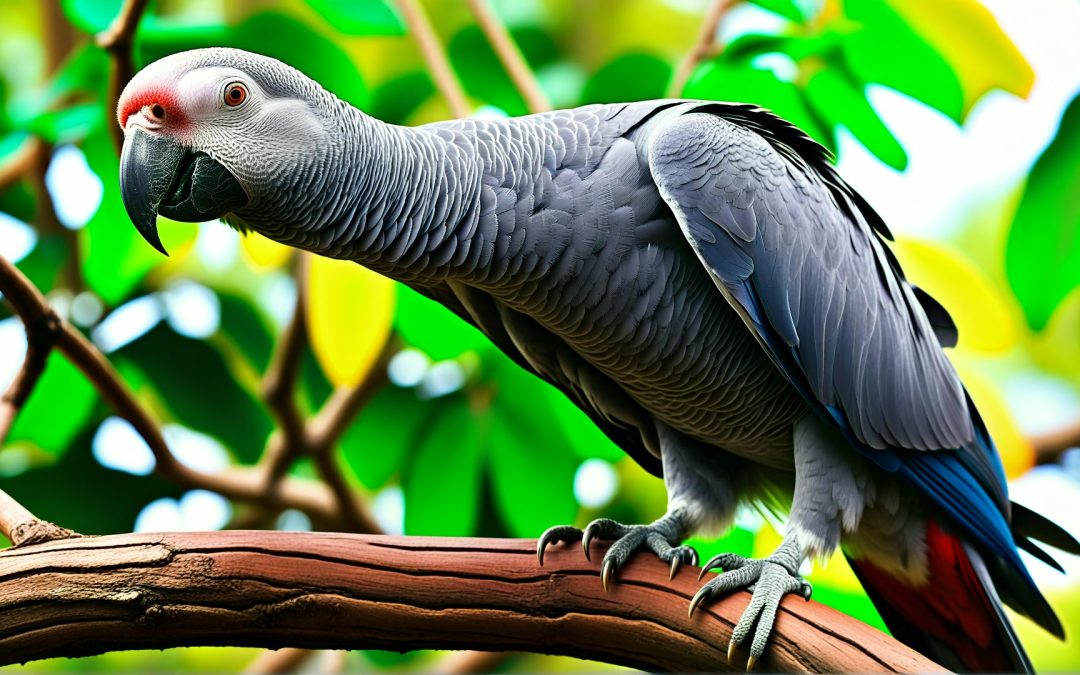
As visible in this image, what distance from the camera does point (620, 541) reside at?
1458 millimetres

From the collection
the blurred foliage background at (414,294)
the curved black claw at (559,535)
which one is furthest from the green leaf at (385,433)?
the curved black claw at (559,535)

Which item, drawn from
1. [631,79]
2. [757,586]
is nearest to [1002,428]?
[757,586]

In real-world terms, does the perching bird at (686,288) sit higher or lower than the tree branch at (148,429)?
lower

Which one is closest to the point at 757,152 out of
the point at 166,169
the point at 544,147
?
the point at 544,147

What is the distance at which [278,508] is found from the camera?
2467 millimetres

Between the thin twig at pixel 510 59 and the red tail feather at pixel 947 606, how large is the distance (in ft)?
3.98

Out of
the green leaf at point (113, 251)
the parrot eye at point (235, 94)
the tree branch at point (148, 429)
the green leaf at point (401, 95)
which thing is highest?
the green leaf at point (401, 95)

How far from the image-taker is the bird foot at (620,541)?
55.4 inches

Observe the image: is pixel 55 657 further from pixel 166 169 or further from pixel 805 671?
pixel 805 671

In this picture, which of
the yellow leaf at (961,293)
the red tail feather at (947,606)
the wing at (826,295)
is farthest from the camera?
the yellow leaf at (961,293)

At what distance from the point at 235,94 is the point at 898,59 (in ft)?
3.97

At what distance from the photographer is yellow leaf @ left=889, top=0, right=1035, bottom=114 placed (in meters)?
1.71

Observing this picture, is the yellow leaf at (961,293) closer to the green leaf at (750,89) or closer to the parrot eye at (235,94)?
the green leaf at (750,89)

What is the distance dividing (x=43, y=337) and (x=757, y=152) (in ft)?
3.96
